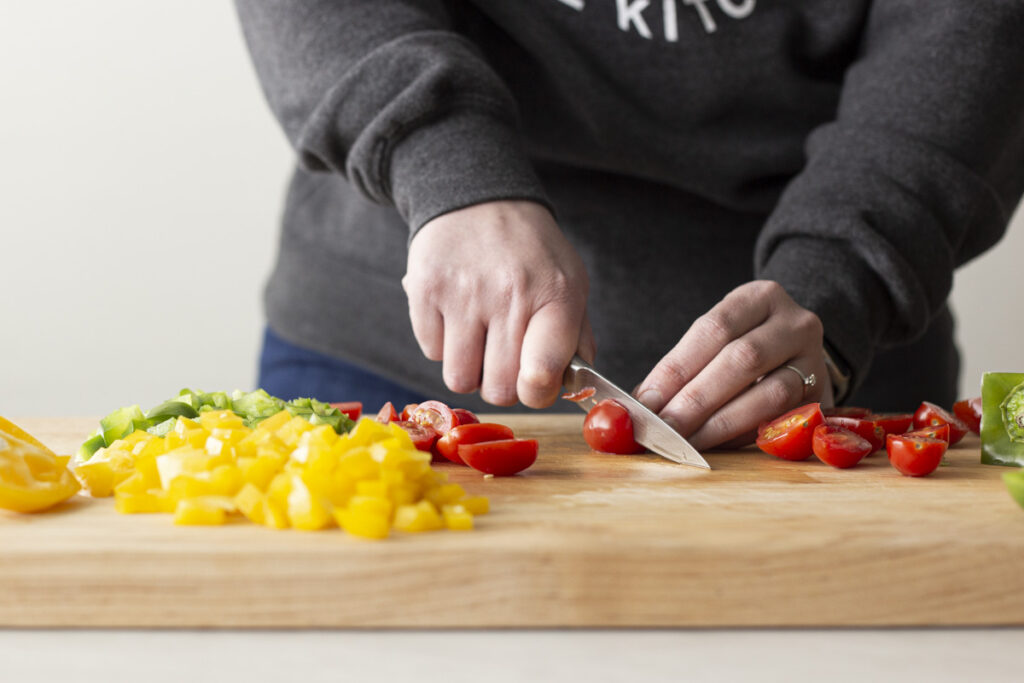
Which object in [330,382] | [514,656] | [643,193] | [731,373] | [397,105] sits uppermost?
[397,105]

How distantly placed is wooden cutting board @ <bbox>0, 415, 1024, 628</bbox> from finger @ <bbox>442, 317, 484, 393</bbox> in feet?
1.40

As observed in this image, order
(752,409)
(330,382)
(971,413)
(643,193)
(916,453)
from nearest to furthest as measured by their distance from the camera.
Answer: (916,453) → (752,409) → (971,413) → (643,193) → (330,382)

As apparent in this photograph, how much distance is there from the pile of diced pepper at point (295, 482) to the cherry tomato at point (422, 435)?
0.25 metres

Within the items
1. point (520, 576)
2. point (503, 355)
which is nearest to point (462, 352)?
point (503, 355)

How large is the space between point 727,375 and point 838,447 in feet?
0.65

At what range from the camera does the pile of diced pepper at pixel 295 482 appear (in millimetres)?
946

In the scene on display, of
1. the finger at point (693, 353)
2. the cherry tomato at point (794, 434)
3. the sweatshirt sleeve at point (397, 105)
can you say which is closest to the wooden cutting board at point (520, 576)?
the cherry tomato at point (794, 434)

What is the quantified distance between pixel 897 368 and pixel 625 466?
3.53 ft

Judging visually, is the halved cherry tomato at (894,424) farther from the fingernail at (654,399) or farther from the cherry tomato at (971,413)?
the fingernail at (654,399)

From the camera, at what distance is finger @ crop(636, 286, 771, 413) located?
1.42 meters

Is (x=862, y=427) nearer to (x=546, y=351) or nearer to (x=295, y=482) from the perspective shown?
(x=546, y=351)

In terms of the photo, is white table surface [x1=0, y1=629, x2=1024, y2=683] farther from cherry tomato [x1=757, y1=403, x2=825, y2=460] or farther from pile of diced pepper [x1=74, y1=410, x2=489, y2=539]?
cherry tomato [x1=757, y1=403, x2=825, y2=460]

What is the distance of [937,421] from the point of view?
144 centimetres

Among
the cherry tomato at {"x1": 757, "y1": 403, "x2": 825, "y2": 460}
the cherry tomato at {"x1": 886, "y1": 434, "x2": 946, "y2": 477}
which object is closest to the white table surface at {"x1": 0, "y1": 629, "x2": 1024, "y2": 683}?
the cherry tomato at {"x1": 886, "y1": 434, "x2": 946, "y2": 477}
